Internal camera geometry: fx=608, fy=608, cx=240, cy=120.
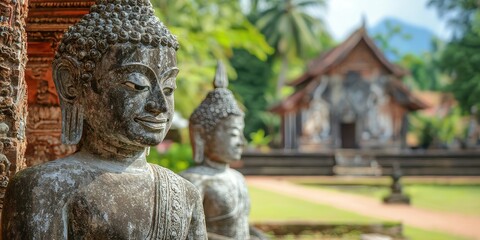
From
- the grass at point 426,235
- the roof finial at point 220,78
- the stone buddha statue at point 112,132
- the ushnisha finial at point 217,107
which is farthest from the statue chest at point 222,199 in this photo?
the grass at point 426,235

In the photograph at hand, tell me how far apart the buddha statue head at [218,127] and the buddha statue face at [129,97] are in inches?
82.6

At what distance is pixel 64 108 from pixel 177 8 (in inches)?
361

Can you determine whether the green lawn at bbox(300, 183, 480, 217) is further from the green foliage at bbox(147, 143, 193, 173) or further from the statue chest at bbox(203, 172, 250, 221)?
the statue chest at bbox(203, 172, 250, 221)

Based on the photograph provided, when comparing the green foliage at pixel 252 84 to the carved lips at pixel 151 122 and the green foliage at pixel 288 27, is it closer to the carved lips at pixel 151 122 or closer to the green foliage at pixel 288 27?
the green foliage at pixel 288 27

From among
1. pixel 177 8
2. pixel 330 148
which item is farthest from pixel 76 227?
pixel 330 148

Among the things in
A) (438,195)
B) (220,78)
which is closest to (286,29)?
(438,195)

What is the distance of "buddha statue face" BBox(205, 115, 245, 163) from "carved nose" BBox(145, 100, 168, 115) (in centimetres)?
214

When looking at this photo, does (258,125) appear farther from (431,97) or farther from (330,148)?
(431,97)

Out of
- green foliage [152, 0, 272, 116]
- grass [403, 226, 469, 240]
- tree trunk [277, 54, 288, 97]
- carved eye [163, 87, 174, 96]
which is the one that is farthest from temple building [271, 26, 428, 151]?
carved eye [163, 87, 174, 96]

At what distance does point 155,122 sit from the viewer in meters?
2.18

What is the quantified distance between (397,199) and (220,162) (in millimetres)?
12684

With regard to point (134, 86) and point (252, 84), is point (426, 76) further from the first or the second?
point (134, 86)

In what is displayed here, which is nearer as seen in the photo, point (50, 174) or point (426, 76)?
point (50, 174)

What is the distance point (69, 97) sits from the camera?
7.34 ft
